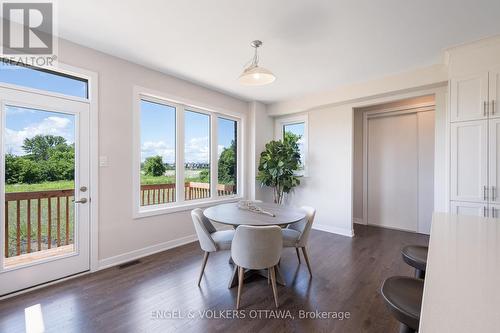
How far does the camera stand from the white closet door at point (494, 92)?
8.01 feet

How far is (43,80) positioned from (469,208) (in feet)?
16.3

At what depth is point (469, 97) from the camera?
260 centimetres

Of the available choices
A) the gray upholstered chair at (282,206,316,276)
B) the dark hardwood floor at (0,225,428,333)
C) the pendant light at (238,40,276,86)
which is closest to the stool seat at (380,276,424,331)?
the dark hardwood floor at (0,225,428,333)

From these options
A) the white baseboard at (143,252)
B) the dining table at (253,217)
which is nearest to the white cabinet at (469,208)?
the dining table at (253,217)

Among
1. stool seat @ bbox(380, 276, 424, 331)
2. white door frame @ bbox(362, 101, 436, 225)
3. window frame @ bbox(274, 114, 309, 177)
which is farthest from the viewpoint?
window frame @ bbox(274, 114, 309, 177)

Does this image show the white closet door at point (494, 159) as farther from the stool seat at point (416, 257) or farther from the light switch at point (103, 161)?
the light switch at point (103, 161)

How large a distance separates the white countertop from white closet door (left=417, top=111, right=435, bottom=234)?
10.8ft

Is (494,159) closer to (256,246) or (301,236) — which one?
(301,236)

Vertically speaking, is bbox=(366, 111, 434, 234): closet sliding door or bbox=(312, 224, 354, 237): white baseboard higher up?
bbox=(366, 111, 434, 234): closet sliding door

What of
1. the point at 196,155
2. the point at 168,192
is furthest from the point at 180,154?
the point at 168,192

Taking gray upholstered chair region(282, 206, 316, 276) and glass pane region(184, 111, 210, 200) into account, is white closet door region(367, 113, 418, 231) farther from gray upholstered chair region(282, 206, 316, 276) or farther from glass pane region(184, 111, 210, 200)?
glass pane region(184, 111, 210, 200)

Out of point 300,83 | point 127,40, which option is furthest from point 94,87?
point 300,83

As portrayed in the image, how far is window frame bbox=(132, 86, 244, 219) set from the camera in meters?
3.18

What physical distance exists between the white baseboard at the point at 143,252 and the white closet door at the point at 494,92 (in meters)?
4.28
